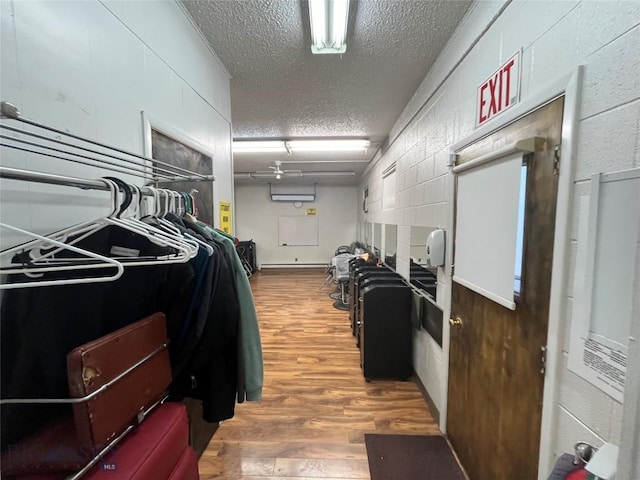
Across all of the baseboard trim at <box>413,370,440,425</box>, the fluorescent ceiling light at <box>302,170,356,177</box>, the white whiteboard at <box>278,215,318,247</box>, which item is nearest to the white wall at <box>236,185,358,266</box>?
the white whiteboard at <box>278,215,318,247</box>

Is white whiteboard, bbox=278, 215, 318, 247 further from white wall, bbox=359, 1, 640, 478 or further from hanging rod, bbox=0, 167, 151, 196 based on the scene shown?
hanging rod, bbox=0, 167, 151, 196

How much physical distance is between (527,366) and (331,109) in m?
2.73

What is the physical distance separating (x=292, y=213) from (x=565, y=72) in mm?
7186

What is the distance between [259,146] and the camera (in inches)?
161

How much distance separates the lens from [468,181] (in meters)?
1.52

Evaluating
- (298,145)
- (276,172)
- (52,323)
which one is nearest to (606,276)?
(52,323)

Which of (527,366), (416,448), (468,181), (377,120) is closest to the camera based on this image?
(527,366)

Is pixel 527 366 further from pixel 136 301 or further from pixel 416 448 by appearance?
pixel 136 301

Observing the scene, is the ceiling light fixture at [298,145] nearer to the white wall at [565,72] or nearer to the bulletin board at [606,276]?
the white wall at [565,72]

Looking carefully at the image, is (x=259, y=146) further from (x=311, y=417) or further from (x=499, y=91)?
(x=311, y=417)

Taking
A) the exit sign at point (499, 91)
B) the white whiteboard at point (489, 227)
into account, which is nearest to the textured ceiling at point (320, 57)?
the exit sign at point (499, 91)

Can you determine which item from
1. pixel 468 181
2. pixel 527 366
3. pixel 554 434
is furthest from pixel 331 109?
pixel 554 434

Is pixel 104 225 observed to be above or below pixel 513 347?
above

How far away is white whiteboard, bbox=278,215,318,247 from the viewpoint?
7887 mm
